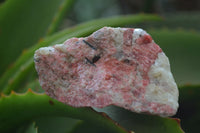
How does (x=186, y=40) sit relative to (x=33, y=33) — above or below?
below

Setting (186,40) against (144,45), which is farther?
(186,40)

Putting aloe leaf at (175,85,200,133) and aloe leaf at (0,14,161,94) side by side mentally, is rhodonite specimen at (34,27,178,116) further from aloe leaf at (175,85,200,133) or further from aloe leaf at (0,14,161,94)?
aloe leaf at (175,85,200,133)

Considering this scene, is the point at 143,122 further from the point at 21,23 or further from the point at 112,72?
the point at 21,23

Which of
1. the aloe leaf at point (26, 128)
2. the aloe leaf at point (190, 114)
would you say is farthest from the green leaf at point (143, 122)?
the aloe leaf at point (190, 114)

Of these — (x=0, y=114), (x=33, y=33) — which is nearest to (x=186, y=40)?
(x=33, y=33)

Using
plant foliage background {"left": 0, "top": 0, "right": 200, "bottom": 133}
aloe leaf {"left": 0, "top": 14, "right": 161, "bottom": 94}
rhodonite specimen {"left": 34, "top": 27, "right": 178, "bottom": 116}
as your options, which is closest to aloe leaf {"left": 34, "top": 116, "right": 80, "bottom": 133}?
plant foliage background {"left": 0, "top": 0, "right": 200, "bottom": 133}

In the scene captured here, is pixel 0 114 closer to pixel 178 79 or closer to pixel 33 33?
pixel 33 33
